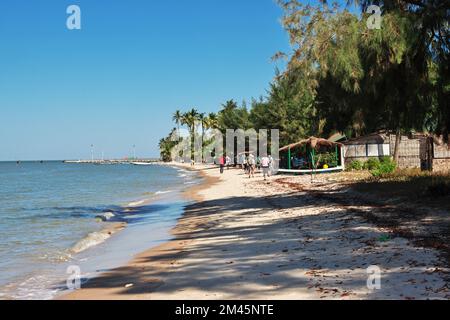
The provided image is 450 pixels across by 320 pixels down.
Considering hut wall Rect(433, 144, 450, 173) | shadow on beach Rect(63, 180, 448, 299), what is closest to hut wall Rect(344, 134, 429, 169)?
hut wall Rect(433, 144, 450, 173)

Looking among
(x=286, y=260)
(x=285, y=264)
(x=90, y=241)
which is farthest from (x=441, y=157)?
(x=285, y=264)

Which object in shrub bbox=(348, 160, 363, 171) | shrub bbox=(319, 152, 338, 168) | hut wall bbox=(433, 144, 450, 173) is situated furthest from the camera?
shrub bbox=(319, 152, 338, 168)

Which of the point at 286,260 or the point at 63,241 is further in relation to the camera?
the point at 63,241

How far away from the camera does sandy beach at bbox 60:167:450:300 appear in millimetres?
6473

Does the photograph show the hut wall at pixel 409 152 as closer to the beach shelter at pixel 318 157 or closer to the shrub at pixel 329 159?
the beach shelter at pixel 318 157

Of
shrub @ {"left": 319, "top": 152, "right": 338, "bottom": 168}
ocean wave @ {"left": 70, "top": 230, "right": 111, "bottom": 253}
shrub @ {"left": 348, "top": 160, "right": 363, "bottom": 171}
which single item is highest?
shrub @ {"left": 319, "top": 152, "right": 338, "bottom": 168}

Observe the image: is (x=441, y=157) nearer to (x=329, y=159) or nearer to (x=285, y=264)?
(x=329, y=159)

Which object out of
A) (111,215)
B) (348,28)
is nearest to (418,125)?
(348,28)

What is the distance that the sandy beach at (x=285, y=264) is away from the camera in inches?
255

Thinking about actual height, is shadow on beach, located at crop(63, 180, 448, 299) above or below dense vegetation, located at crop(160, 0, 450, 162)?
below

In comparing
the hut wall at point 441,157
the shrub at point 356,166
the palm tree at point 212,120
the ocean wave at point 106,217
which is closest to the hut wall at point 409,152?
the shrub at point 356,166

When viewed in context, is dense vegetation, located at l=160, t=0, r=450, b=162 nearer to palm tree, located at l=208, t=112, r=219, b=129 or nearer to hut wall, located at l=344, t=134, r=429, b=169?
hut wall, located at l=344, t=134, r=429, b=169

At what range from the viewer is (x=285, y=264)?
8195 mm

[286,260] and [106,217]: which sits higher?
[286,260]
